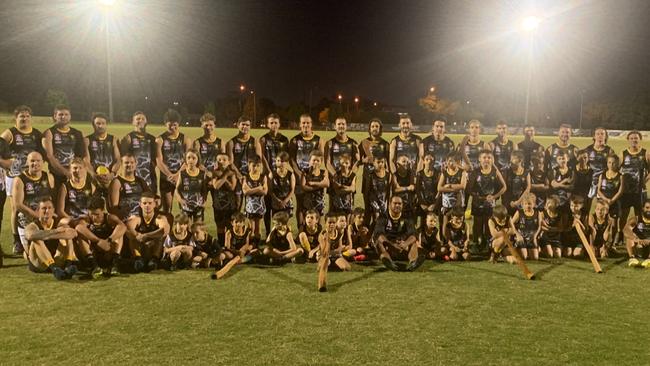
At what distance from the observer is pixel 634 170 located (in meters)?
7.70

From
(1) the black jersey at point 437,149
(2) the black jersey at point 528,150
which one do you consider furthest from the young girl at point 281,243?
(2) the black jersey at point 528,150

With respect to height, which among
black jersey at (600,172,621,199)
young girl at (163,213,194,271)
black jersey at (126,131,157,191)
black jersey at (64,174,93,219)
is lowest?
young girl at (163,213,194,271)

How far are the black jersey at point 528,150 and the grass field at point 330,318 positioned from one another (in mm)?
2294

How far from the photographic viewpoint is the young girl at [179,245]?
20.5 ft

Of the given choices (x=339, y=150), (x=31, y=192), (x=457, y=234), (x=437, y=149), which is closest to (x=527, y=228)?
(x=457, y=234)

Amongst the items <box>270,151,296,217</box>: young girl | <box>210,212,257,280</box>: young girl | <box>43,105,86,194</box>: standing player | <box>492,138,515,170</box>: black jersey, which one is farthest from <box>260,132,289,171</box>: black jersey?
<box>492,138,515,170</box>: black jersey

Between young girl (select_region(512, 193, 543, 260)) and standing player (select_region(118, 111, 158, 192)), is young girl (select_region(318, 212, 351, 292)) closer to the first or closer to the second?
young girl (select_region(512, 193, 543, 260))

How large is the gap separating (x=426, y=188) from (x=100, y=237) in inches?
175

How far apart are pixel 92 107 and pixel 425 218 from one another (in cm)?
6186

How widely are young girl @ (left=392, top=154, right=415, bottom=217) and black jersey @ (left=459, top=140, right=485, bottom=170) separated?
A: 1.11 metres

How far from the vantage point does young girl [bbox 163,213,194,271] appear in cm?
624

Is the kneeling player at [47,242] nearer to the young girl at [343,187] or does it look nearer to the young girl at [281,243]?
the young girl at [281,243]

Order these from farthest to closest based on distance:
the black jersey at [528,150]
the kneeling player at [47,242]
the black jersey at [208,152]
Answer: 1. the black jersey at [528,150]
2. the black jersey at [208,152]
3. the kneeling player at [47,242]

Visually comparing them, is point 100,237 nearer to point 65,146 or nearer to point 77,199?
point 77,199
